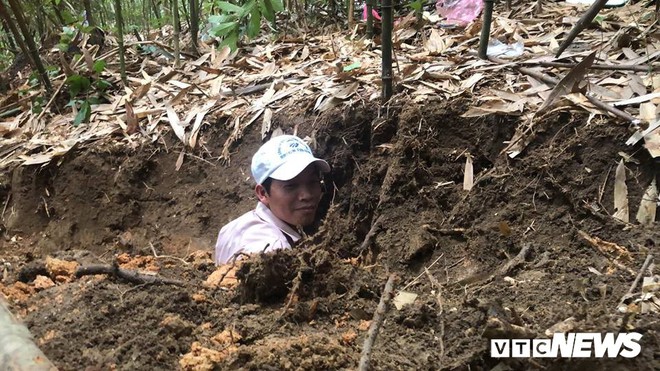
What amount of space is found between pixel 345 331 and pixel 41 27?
524 centimetres

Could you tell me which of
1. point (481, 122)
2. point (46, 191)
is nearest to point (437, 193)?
point (481, 122)

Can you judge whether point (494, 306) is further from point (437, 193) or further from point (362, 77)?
point (362, 77)

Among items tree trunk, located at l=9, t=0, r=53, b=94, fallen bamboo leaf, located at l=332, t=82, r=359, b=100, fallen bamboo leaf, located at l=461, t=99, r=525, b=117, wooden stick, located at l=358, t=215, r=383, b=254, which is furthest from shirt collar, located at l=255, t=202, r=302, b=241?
tree trunk, located at l=9, t=0, r=53, b=94

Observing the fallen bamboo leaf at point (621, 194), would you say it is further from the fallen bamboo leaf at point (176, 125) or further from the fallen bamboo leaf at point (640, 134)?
the fallen bamboo leaf at point (176, 125)

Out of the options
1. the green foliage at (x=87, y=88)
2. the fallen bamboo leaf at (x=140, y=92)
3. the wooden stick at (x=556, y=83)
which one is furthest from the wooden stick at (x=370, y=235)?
the green foliage at (x=87, y=88)

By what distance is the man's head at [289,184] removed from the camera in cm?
301

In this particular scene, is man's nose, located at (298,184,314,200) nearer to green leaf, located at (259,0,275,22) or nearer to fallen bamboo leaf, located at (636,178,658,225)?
green leaf, located at (259,0,275,22)

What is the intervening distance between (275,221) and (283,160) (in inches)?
Result: 13.5

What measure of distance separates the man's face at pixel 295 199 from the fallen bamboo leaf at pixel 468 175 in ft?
2.82

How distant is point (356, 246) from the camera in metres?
2.80

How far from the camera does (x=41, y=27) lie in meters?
5.59

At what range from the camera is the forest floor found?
5.04ft

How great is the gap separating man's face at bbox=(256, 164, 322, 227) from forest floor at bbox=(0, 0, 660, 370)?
0.16 meters

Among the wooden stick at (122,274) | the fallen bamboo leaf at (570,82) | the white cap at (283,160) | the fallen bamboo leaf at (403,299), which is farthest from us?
the white cap at (283,160)
